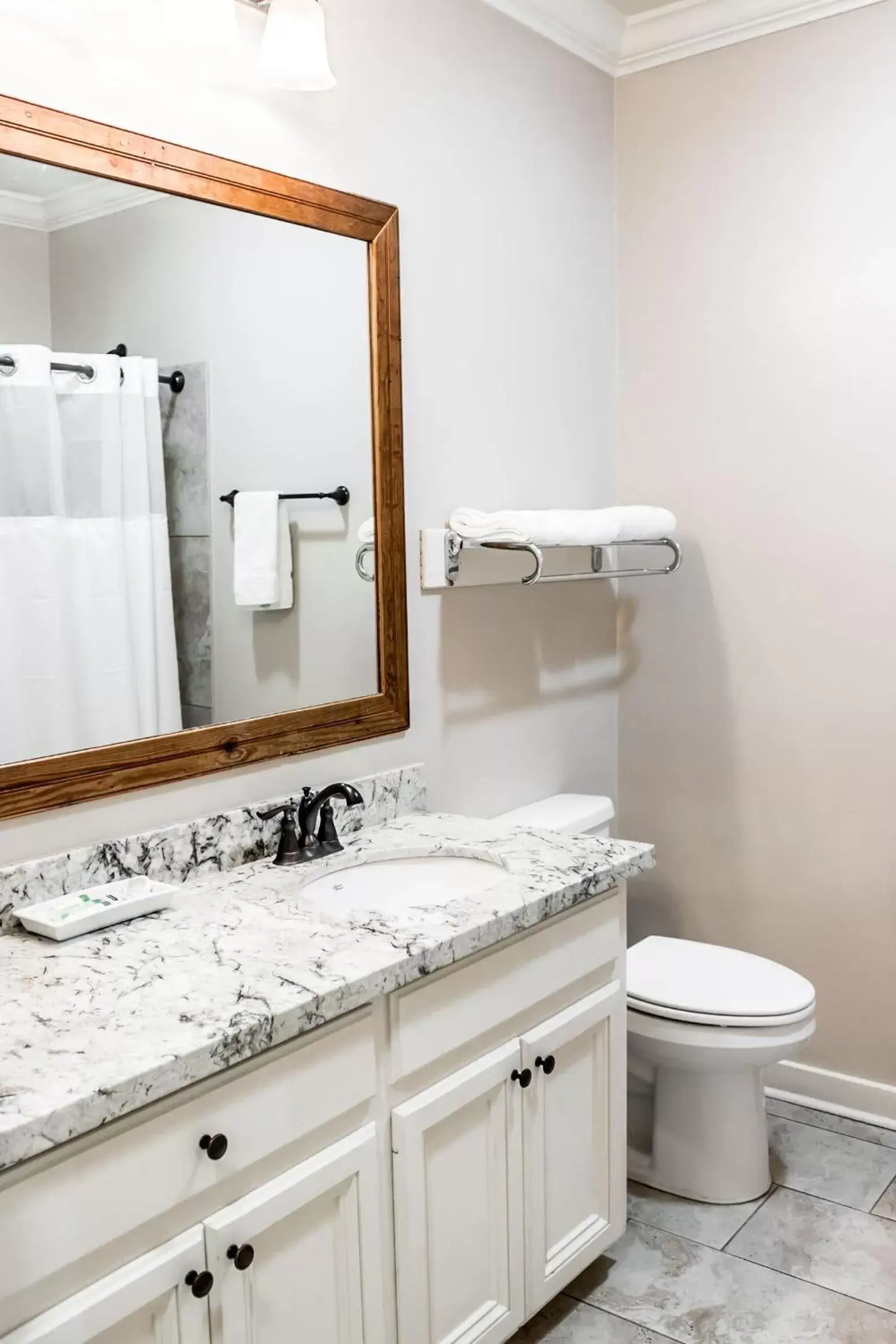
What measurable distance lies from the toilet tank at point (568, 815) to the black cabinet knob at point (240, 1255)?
51.6 inches

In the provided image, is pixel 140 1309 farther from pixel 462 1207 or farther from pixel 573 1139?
pixel 573 1139

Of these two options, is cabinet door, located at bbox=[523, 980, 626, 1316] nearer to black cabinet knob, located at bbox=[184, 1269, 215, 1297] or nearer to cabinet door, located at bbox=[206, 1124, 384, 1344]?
cabinet door, located at bbox=[206, 1124, 384, 1344]

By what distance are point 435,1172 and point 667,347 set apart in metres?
2.06

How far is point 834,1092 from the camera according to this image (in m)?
2.80

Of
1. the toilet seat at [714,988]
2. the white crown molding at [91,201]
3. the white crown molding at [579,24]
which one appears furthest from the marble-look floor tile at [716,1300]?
the white crown molding at [579,24]

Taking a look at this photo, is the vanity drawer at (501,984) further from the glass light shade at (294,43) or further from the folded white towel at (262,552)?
the glass light shade at (294,43)

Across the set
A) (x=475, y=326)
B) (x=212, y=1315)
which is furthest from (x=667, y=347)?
(x=212, y=1315)

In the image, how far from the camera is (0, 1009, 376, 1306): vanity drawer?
1164mm

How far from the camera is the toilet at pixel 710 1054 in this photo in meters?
2.31

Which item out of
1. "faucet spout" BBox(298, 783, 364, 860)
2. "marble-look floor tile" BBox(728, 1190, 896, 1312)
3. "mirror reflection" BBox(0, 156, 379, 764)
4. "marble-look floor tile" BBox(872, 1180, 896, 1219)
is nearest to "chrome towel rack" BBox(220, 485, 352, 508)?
"mirror reflection" BBox(0, 156, 379, 764)

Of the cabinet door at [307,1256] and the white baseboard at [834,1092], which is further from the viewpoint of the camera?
the white baseboard at [834,1092]

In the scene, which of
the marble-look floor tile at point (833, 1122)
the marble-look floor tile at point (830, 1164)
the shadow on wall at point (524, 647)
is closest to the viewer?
the marble-look floor tile at point (830, 1164)

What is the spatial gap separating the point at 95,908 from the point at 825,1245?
5.14 feet

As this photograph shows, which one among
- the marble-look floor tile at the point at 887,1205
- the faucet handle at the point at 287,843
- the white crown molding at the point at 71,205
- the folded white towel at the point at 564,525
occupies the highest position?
the white crown molding at the point at 71,205
